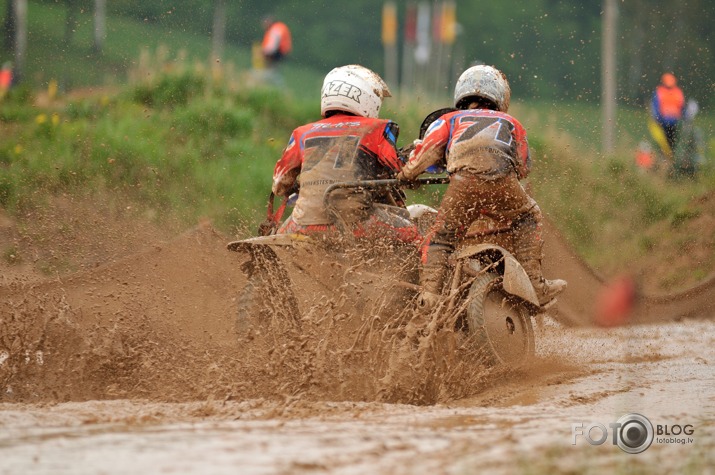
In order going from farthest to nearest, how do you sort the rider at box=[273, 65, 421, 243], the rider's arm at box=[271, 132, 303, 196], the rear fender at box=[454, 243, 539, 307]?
the rider's arm at box=[271, 132, 303, 196] → the rider at box=[273, 65, 421, 243] → the rear fender at box=[454, 243, 539, 307]

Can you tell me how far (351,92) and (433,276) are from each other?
1.38 meters

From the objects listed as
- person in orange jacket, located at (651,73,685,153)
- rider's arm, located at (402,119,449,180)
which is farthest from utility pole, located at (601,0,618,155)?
rider's arm, located at (402,119,449,180)

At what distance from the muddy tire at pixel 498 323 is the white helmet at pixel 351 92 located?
147cm

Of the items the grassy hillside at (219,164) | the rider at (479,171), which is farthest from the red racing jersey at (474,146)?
the grassy hillside at (219,164)

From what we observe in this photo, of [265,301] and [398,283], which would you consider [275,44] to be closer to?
[265,301]

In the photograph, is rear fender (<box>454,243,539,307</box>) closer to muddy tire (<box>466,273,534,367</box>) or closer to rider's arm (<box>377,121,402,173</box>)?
muddy tire (<box>466,273,534,367</box>)

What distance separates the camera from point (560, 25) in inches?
1756

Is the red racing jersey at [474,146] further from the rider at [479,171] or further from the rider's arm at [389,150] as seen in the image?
the rider's arm at [389,150]

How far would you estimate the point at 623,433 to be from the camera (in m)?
5.05

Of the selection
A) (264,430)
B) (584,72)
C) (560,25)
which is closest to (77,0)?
(584,72)

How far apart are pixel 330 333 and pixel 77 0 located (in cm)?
1809

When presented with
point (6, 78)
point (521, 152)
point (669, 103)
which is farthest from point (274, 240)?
point (669, 103)

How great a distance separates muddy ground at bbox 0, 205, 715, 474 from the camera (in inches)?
177

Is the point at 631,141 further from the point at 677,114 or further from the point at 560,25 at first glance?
the point at 560,25
